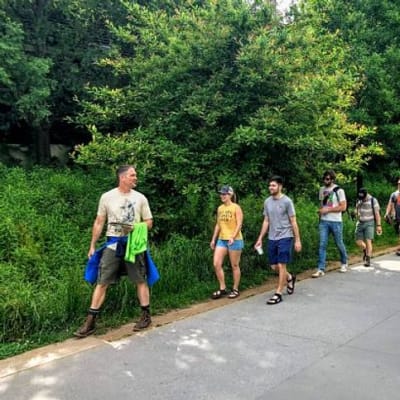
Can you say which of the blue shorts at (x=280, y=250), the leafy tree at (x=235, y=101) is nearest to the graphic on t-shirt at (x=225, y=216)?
the blue shorts at (x=280, y=250)

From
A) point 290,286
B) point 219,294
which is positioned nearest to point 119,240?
point 219,294

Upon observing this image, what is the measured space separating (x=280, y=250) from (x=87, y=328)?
281 centimetres

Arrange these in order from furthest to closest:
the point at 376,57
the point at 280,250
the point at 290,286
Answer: the point at 376,57 < the point at 290,286 < the point at 280,250

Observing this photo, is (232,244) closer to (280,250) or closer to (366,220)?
(280,250)

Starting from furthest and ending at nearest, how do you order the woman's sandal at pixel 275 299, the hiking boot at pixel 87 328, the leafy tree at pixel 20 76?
1. the leafy tree at pixel 20 76
2. the woman's sandal at pixel 275 299
3. the hiking boot at pixel 87 328

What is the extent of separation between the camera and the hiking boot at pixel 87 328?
5.03 m

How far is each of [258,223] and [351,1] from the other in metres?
8.81

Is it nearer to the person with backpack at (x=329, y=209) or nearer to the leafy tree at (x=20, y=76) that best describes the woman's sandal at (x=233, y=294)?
the person with backpack at (x=329, y=209)

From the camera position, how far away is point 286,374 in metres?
4.13

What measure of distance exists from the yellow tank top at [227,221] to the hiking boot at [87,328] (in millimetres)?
2277

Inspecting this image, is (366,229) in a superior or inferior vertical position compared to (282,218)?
inferior

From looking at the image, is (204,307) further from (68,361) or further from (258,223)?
(258,223)

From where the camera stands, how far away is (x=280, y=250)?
6.68 m

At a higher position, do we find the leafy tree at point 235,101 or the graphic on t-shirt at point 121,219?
the leafy tree at point 235,101
